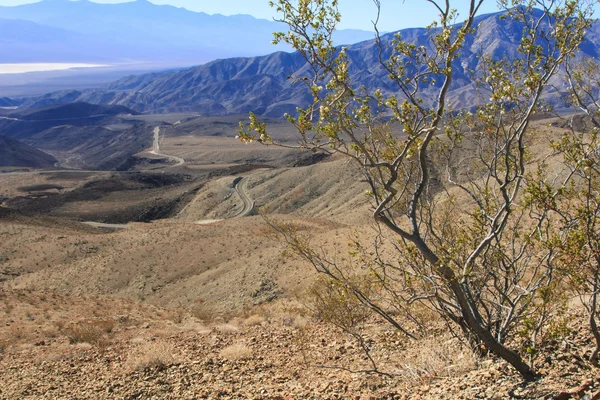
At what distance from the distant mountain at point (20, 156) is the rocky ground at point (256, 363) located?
103 meters

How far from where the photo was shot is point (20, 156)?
106m

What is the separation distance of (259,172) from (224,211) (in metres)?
13.3

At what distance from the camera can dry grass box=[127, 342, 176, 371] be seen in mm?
8125

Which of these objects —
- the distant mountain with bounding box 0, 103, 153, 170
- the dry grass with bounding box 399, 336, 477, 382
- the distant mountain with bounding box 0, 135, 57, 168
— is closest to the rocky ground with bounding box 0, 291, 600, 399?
the dry grass with bounding box 399, 336, 477, 382

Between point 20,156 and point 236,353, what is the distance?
114318 mm

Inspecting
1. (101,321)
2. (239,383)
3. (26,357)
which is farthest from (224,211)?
(239,383)

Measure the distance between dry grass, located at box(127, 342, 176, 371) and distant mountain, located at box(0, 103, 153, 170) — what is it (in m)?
96.1

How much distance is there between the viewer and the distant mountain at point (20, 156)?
102 m

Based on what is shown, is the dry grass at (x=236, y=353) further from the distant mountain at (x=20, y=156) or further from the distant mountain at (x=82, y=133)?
the distant mountain at (x=20, y=156)

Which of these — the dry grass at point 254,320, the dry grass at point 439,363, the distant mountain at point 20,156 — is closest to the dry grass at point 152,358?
the dry grass at point 254,320

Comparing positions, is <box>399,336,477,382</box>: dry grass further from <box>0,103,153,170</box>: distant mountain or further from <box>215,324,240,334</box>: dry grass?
<box>0,103,153,170</box>: distant mountain

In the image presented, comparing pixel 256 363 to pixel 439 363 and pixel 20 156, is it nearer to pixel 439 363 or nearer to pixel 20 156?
pixel 439 363

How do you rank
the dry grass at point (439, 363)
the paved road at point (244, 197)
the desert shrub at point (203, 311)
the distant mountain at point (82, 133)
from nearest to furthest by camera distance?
the dry grass at point (439, 363)
the desert shrub at point (203, 311)
the paved road at point (244, 197)
the distant mountain at point (82, 133)

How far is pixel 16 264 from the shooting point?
26516mm
